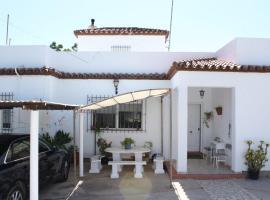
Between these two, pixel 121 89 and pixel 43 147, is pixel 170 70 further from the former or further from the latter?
pixel 43 147

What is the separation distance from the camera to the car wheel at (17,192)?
6.84 metres

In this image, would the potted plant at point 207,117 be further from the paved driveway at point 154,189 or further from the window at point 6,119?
the window at point 6,119

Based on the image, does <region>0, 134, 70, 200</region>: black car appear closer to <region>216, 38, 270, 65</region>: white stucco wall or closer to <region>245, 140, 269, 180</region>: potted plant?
<region>245, 140, 269, 180</region>: potted plant

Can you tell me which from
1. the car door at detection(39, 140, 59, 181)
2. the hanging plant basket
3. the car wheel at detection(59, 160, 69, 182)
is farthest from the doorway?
the car door at detection(39, 140, 59, 181)

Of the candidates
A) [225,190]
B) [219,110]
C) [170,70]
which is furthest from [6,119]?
[225,190]

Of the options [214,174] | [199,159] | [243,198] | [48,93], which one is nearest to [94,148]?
[48,93]

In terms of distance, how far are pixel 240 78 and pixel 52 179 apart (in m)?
6.47

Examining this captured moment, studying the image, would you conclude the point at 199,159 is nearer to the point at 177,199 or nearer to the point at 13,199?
the point at 177,199

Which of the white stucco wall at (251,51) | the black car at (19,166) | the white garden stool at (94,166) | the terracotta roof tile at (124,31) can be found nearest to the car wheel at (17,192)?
the black car at (19,166)

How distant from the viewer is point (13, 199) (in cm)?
691

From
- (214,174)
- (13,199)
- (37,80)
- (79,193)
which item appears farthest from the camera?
(37,80)

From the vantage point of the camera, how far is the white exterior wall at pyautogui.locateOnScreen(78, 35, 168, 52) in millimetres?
19625

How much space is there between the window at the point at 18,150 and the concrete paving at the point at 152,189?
1436 mm

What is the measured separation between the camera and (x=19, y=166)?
744cm
